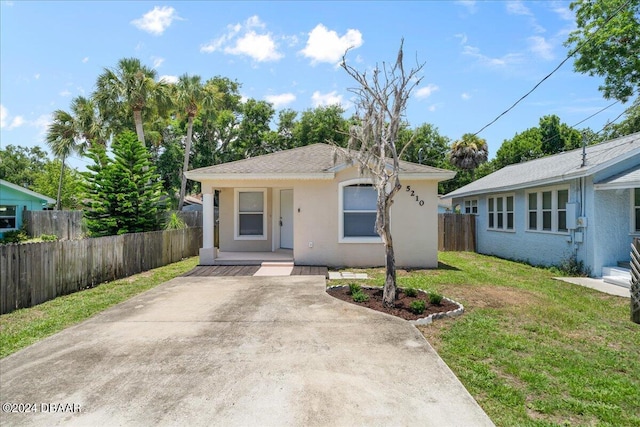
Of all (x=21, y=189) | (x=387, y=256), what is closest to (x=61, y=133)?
(x=21, y=189)

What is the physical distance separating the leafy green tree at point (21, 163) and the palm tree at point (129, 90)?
33214 millimetres

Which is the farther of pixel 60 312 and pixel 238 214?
pixel 238 214

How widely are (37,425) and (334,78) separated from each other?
796 centimetres

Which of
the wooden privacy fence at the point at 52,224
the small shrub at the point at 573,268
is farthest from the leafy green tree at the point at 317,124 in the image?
the small shrub at the point at 573,268

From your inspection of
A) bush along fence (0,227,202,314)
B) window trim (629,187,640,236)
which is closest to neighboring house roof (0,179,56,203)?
bush along fence (0,227,202,314)

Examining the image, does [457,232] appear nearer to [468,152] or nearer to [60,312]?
[60,312]

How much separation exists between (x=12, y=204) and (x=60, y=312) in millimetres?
19738

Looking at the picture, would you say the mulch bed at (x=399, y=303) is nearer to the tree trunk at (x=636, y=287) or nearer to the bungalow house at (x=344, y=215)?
the tree trunk at (x=636, y=287)

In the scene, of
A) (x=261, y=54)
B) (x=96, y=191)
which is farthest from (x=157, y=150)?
(x=96, y=191)

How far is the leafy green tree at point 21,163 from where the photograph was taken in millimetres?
46750

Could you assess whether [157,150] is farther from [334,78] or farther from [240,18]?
[334,78]

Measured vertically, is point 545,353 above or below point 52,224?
below

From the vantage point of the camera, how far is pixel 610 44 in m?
16.9

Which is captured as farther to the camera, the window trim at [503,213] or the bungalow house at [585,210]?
the window trim at [503,213]
